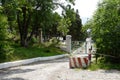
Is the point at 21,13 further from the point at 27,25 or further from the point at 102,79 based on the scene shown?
the point at 102,79

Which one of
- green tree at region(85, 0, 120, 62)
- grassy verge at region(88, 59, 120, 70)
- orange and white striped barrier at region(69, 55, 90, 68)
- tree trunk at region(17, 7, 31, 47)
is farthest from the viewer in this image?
tree trunk at region(17, 7, 31, 47)

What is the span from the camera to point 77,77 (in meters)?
16.4

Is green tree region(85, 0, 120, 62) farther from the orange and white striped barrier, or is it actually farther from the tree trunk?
the tree trunk

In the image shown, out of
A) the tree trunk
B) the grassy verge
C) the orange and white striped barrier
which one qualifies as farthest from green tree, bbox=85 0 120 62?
the tree trunk

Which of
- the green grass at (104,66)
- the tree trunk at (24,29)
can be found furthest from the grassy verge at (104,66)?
the tree trunk at (24,29)

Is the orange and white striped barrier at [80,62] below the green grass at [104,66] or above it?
above

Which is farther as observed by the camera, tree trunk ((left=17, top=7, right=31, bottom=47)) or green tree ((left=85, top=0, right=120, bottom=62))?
tree trunk ((left=17, top=7, right=31, bottom=47))

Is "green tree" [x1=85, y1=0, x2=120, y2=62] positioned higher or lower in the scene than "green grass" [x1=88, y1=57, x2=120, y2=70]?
higher

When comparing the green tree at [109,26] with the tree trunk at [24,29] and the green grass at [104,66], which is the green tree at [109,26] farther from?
the tree trunk at [24,29]

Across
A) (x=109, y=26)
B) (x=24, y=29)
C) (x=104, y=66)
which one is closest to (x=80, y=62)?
(x=104, y=66)

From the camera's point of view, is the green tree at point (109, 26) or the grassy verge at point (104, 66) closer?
the grassy verge at point (104, 66)

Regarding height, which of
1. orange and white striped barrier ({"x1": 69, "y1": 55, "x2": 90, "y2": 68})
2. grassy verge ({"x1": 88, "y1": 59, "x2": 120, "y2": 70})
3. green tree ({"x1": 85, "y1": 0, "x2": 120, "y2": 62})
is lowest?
grassy verge ({"x1": 88, "y1": 59, "x2": 120, "y2": 70})

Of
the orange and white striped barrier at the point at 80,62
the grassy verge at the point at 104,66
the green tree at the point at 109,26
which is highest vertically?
the green tree at the point at 109,26

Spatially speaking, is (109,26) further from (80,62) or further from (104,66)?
(80,62)
